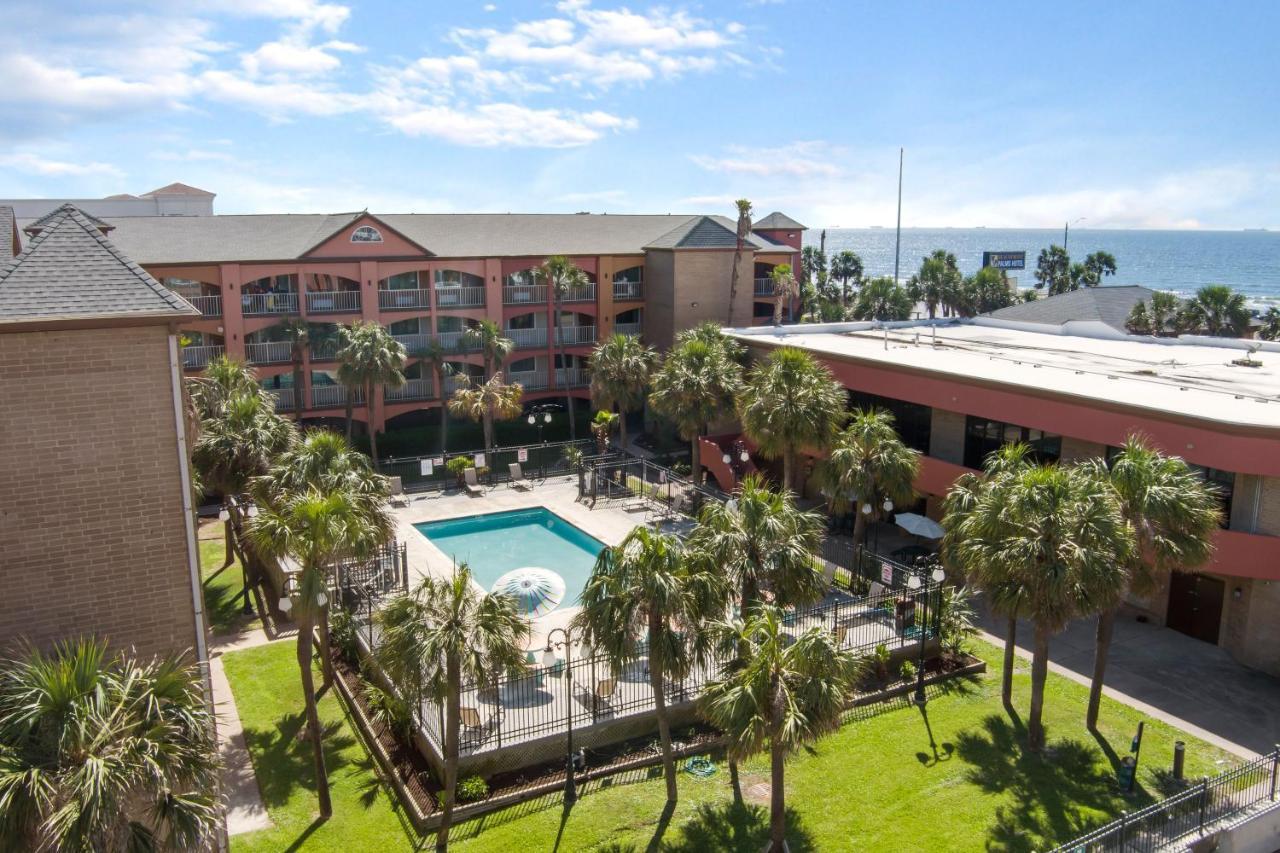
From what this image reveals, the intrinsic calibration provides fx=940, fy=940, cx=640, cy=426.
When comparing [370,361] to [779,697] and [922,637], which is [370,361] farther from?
[779,697]

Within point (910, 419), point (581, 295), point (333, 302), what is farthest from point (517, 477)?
point (910, 419)

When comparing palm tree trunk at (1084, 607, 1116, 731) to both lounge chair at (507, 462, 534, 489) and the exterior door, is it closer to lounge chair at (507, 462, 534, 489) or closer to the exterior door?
the exterior door

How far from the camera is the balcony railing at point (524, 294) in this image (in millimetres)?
47844

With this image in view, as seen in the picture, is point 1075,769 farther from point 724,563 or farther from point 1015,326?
point 1015,326

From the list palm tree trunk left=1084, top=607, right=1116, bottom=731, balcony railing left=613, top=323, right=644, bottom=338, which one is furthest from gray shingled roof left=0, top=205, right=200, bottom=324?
balcony railing left=613, top=323, right=644, bottom=338

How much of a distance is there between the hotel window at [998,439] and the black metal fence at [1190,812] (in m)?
12.0

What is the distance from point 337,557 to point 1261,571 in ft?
70.2

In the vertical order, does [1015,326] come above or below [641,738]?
above

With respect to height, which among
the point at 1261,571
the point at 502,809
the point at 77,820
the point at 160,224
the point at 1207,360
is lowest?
the point at 502,809

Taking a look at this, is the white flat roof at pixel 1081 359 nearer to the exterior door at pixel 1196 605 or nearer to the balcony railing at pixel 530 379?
the exterior door at pixel 1196 605

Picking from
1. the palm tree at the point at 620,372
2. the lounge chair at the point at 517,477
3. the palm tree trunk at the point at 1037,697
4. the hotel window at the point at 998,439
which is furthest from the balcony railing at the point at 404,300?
the palm tree trunk at the point at 1037,697

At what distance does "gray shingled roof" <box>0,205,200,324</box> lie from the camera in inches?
481

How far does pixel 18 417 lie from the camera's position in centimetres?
1228

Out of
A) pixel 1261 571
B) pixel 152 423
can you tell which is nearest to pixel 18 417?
pixel 152 423
